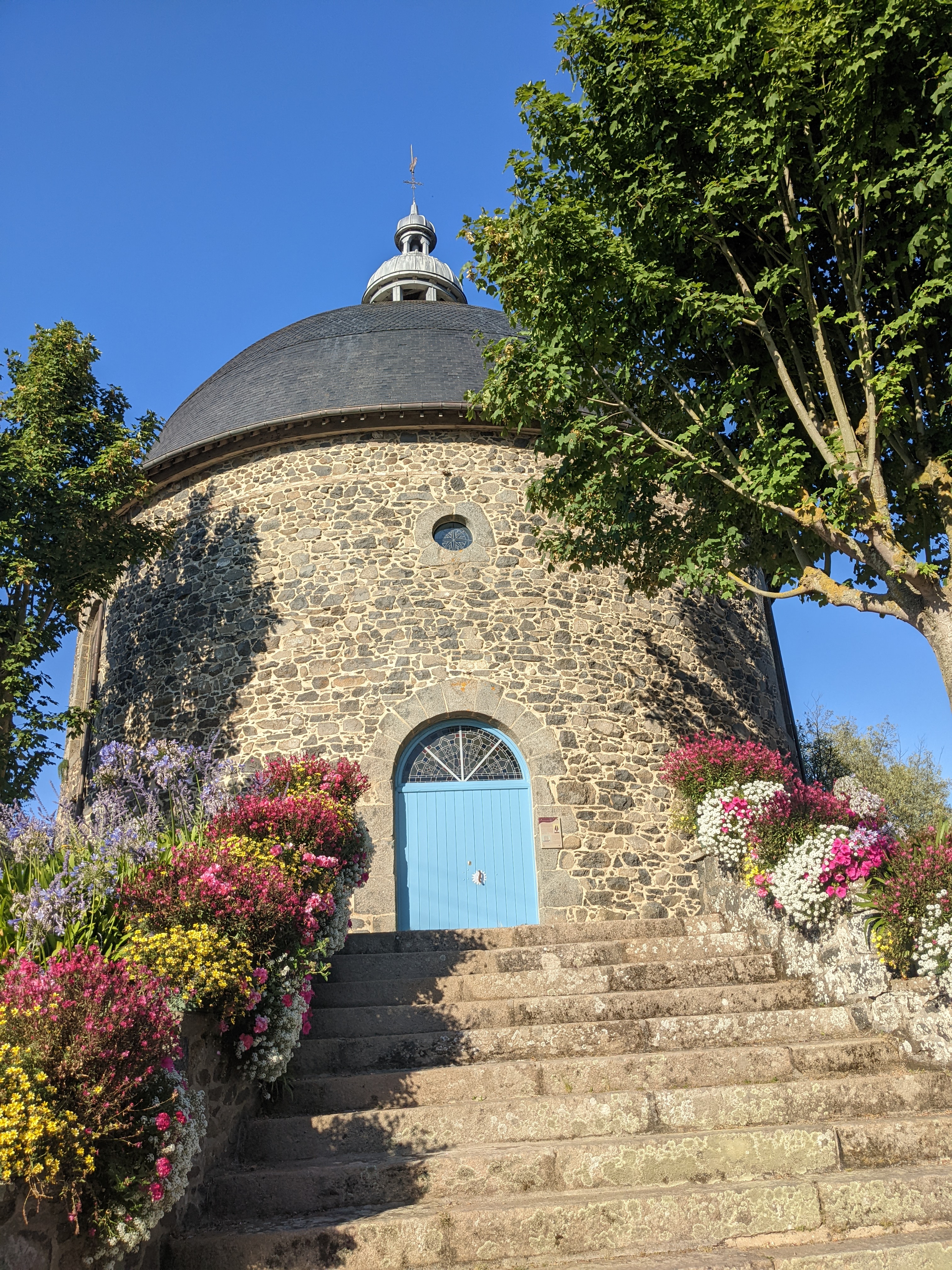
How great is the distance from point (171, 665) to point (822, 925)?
7845mm

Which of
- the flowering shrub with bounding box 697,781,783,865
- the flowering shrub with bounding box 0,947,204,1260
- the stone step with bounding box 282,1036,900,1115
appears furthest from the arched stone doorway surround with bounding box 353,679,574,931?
the flowering shrub with bounding box 0,947,204,1260

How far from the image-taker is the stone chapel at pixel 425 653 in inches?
377

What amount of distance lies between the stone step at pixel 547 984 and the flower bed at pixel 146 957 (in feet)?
1.79

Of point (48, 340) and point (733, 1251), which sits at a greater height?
point (48, 340)

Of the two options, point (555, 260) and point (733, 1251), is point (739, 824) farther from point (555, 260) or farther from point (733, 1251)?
point (555, 260)

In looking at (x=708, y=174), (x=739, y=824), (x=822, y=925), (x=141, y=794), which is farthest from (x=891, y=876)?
(x=141, y=794)

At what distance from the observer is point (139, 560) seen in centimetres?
1085

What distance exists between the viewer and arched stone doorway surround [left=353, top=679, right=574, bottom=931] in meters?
9.18

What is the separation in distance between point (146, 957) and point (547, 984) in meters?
2.85

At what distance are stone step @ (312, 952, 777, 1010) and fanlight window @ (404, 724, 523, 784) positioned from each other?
12.8 feet

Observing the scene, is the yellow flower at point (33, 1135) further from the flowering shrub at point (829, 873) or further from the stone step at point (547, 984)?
the flowering shrub at point (829, 873)

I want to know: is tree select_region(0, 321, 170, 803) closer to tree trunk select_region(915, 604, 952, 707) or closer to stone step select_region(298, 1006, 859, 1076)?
stone step select_region(298, 1006, 859, 1076)

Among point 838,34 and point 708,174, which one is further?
point 708,174

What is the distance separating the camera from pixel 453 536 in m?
10.8
